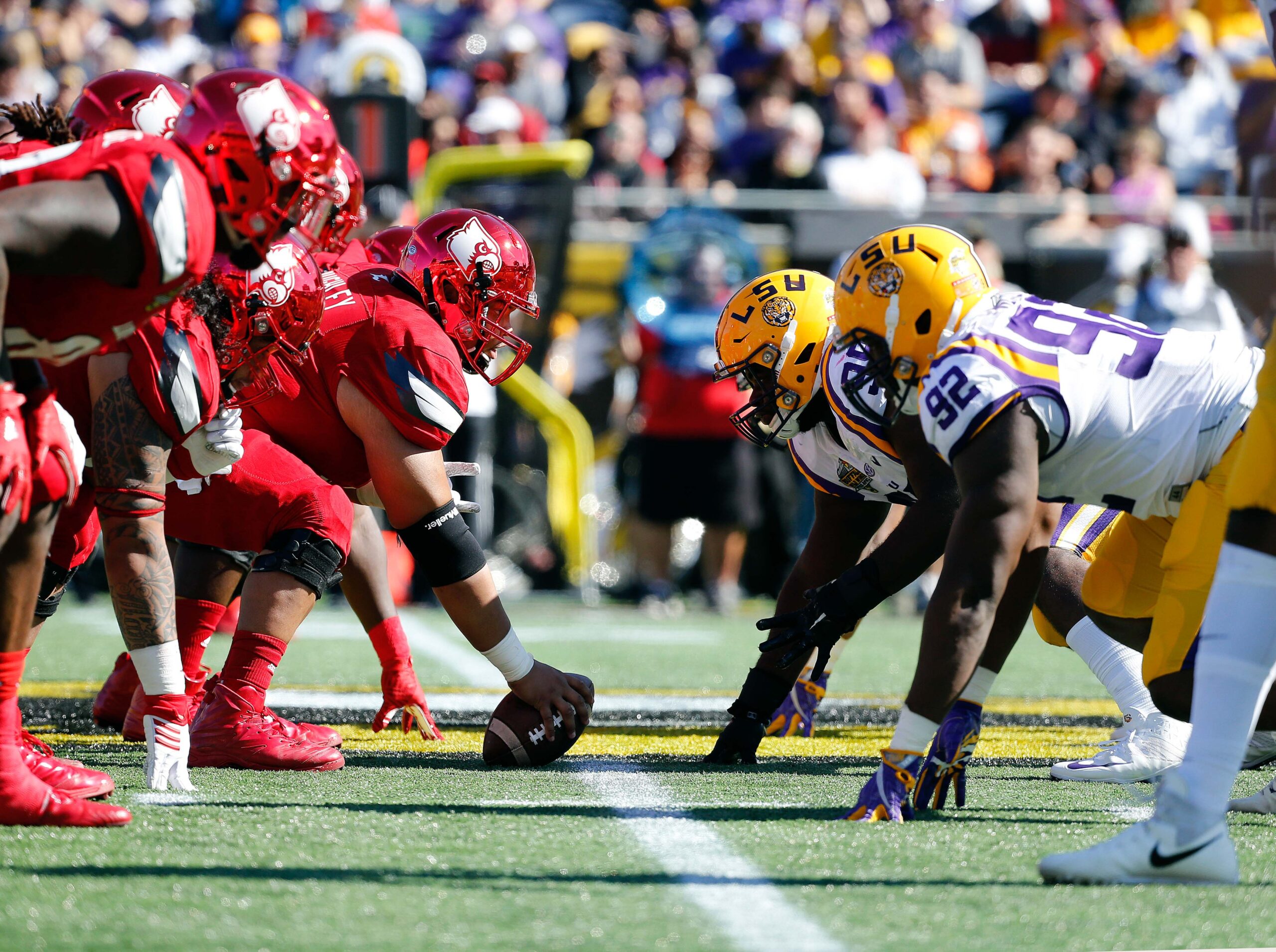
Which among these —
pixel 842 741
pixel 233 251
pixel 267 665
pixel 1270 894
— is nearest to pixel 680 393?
pixel 842 741

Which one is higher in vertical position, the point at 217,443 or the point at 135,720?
the point at 217,443

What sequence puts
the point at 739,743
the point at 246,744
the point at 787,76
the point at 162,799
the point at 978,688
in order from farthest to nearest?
the point at 787,76, the point at 739,743, the point at 246,744, the point at 978,688, the point at 162,799

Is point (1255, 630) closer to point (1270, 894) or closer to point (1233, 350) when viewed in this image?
point (1270, 894)

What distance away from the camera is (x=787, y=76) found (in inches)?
464

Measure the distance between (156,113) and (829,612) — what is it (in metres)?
2.15

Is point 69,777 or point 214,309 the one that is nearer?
point 69,777

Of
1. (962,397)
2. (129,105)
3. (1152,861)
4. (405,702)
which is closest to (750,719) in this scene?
(405,702)

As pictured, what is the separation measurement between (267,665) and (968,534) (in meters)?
1.97

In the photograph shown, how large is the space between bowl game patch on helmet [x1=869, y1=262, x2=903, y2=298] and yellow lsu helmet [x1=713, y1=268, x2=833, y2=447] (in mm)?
846

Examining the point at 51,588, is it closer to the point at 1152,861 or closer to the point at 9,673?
the point at 9,673

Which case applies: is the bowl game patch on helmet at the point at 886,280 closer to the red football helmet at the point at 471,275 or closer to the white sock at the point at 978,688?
the white sock at the point at 978,688

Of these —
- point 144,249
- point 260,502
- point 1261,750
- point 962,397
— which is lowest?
point 1261,750

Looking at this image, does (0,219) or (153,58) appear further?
(153,58)

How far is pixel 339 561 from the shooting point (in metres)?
4.38
